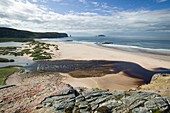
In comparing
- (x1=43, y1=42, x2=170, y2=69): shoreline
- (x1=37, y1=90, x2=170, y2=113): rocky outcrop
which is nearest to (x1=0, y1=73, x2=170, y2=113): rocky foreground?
(x1=37, y1=90, x2=170, y2=113): rocky outcrop

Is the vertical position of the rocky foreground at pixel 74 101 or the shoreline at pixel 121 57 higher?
the rocky foreground at pixel 74 101

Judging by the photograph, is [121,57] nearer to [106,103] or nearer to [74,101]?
[74,101]

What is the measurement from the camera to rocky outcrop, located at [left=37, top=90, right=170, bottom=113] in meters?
9.61

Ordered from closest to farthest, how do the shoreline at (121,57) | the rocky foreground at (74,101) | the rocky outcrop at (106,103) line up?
the rocky outcrop at (106,103) < the rocky foreground at (74,101) < the shoreline at (121,57)

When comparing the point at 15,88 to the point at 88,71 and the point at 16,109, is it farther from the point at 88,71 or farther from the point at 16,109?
the point at 88,71

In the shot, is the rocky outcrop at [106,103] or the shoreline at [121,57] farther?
the shoreline at [121,57]

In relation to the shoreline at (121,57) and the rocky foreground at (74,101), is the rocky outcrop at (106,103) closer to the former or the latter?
the rocky foreground at (74,101)

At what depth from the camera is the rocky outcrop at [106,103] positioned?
9607 mm

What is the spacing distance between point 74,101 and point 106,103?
6.38ft

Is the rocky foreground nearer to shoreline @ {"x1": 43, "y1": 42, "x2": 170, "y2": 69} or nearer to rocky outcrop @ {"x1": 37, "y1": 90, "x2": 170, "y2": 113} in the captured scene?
rocky outcrop @ {"x1": 37, "y1": 90, "x2": 170, "y2": 113}

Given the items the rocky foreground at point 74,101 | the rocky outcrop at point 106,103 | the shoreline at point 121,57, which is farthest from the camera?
the shoreline at point 121,57

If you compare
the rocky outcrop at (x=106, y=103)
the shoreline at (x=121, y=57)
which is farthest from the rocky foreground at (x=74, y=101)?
the shoreline at (x=121, y=57)

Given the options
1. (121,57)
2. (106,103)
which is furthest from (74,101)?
(121,57)

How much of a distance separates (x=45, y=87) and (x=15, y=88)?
91.8 inches
